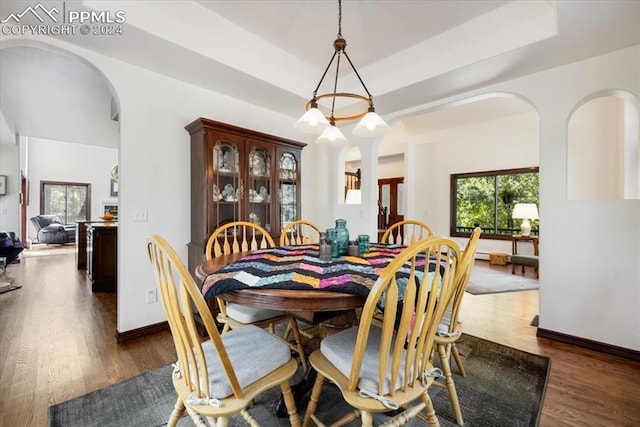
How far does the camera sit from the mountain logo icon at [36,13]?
1773 mm

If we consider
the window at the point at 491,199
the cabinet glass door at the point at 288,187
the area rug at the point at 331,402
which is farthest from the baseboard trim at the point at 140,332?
the window at the point at 491,199

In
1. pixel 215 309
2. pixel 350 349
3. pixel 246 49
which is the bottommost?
pixel 215 309

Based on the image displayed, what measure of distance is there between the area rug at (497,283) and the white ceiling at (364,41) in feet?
Result: 8.40

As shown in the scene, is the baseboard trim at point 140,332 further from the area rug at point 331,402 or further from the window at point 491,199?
the window at point 491,199

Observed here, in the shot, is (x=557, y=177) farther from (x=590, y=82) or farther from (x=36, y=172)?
(x=36, y=172)

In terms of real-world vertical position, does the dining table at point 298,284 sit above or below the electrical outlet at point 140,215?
below

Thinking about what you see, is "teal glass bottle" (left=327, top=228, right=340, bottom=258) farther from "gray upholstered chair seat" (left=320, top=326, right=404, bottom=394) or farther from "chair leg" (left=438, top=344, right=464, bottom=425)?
"chair leg" (left=438, top=344, right=464, bottom=425)

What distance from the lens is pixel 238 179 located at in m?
2.92

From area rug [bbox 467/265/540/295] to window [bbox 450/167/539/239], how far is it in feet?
4.47

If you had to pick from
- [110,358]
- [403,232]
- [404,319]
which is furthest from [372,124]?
[110,358]

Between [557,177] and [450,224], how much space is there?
13.5ft

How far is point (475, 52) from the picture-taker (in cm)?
236

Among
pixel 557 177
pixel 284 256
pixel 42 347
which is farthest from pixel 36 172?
pixel 557 177

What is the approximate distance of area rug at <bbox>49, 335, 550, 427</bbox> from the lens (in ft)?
4.94
